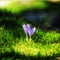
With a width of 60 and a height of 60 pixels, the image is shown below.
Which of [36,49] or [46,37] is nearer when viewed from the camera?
[36,49]

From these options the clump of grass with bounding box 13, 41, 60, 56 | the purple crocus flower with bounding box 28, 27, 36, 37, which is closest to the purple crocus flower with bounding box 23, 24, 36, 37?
the purple crocus flower with bounding box 28, 27, 36, 37

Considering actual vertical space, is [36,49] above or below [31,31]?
below

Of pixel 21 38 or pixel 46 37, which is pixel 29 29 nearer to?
pixel 21 38

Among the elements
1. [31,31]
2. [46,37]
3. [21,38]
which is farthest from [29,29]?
[46,37]

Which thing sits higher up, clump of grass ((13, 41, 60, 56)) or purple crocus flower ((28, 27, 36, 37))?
purple crocus flower ((28, 27, 36, 37))

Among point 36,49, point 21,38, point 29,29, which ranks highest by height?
point 29,29

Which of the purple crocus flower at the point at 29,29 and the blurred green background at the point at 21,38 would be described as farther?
the purple crocus flower at the point at 29,29

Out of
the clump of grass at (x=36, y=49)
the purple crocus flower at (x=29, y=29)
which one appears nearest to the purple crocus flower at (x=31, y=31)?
the purple crocus flower at (x=29, y=29)

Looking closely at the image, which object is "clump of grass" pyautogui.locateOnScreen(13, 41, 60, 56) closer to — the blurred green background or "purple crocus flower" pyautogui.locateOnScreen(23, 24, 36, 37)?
the blurred green background

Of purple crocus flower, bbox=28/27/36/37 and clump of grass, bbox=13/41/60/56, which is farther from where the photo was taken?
purple crocus flower, bbox=28/27/36/37

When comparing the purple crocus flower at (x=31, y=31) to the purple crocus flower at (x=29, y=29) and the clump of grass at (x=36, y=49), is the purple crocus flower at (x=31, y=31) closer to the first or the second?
the purple crocus flower at (x=29, y=29)

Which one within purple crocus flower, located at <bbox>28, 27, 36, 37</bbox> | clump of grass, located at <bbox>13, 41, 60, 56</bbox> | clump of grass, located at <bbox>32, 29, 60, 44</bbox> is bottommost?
clump of grass, located at <bbox>13, 41, 60, 56</bbox>
